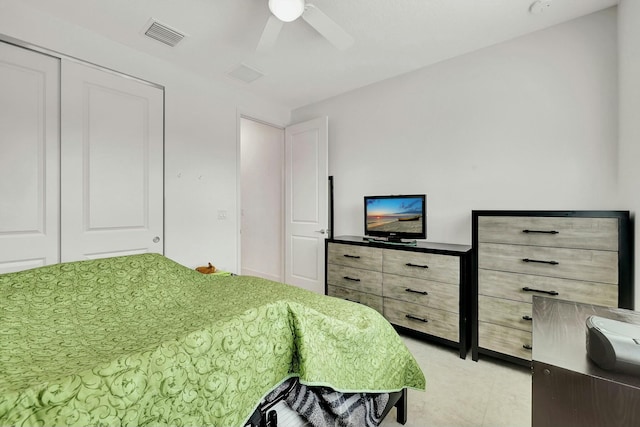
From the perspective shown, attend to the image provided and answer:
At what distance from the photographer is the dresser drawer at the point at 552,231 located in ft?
5.84

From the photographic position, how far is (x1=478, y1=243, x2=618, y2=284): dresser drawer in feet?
5.86

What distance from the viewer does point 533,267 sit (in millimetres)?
2014

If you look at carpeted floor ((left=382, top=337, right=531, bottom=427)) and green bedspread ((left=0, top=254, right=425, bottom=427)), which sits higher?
green bedspread ((left=0, top=254, right=425, bottom=427))

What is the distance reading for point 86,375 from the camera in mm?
596

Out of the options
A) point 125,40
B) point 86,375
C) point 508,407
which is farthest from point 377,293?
point 125,40

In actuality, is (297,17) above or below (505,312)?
above

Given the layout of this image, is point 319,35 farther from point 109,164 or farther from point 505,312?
point 505,312

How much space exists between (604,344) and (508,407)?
1.33 meters

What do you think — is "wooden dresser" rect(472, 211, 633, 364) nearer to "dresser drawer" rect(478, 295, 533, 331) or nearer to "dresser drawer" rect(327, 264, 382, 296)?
"dresser drawer" rect(478, 295, 533, 331)

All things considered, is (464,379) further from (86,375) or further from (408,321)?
(86,375)

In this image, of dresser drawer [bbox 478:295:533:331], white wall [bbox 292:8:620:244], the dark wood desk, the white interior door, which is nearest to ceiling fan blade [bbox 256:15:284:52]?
the white interior door

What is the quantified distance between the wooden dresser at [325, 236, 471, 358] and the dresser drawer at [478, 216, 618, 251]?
285 millimetres

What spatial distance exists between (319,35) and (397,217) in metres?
1.74

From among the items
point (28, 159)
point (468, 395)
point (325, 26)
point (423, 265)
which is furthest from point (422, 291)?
point (28, 159)
